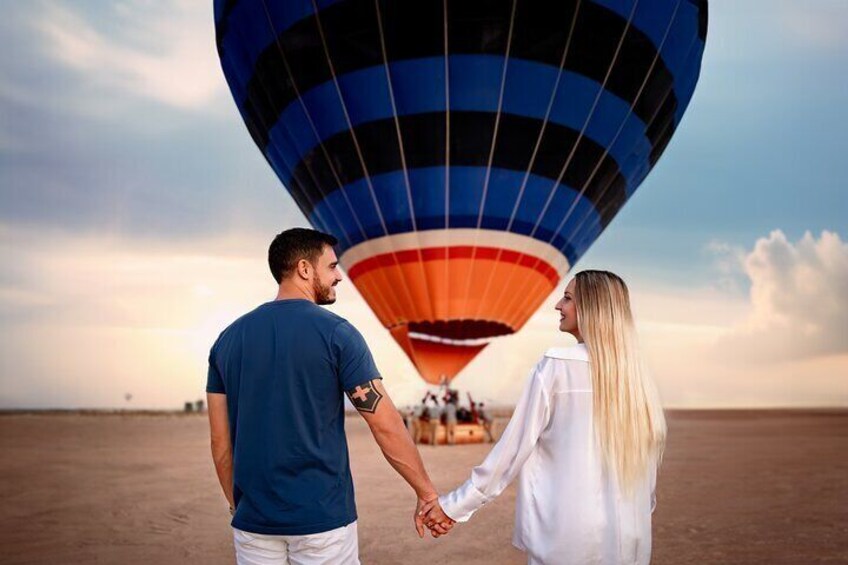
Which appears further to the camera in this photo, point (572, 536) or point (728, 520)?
point (728, 520)

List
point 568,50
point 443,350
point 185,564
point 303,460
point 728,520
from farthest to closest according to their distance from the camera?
1. point 443,350
2. point 568,50
3. point 728,520
4. point 185,564
5. point 303,460

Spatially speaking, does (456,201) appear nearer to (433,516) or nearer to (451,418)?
(451,418)

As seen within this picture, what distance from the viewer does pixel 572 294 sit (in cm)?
273

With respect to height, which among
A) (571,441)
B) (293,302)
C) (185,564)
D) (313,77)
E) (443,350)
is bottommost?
(185,564)

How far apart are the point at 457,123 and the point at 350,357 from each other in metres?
11.6

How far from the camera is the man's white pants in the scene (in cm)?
241

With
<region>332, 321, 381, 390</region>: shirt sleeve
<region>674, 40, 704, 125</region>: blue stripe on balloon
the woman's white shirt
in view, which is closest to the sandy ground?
the woman's white shirt

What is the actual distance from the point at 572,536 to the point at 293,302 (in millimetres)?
A: 1214

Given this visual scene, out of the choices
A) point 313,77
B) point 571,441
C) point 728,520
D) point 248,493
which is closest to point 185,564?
point 248,493

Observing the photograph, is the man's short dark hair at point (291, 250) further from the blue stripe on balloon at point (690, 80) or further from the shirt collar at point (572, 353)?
the blue stripe on balloon at point (690, 80)

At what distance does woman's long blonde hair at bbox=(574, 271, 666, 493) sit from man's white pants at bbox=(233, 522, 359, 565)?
907mm

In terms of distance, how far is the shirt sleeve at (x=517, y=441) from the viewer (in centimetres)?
260

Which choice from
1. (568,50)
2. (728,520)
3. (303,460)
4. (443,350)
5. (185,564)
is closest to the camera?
(303,460)

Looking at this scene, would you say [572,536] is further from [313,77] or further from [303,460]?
[313,77]
